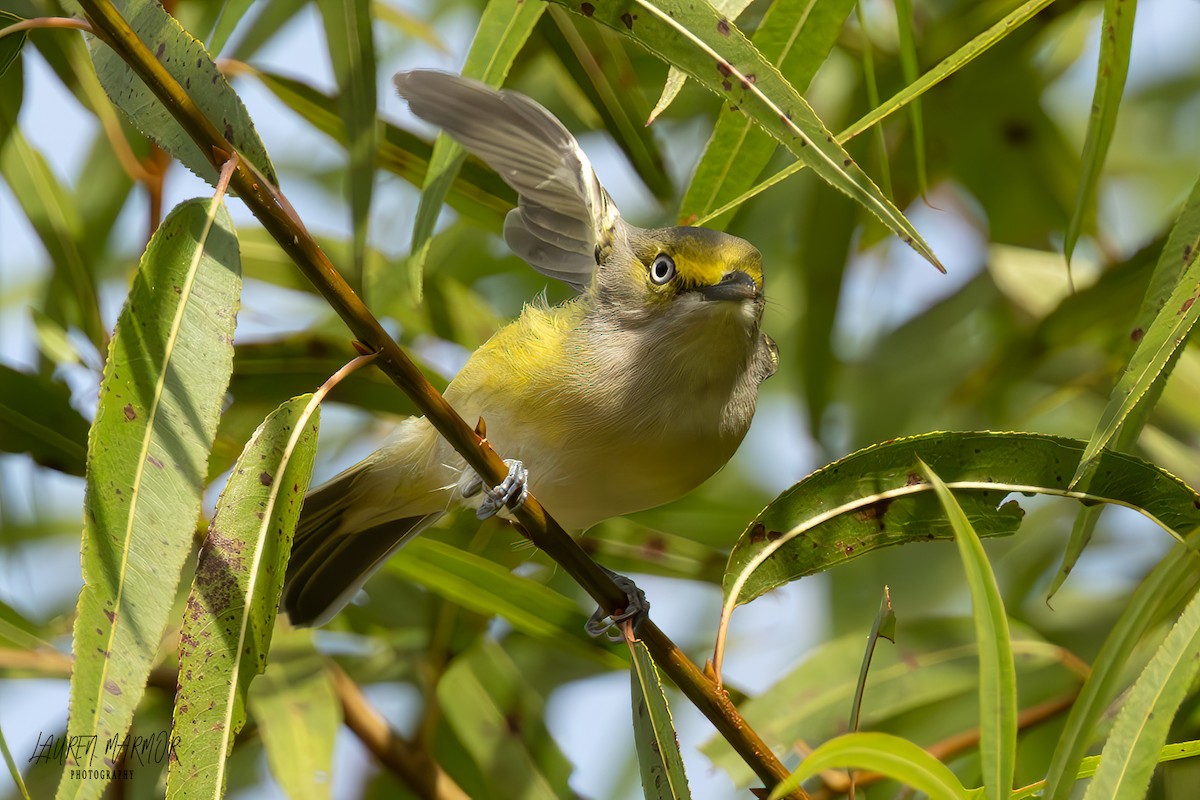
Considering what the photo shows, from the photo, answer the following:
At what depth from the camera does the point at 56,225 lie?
2.71m

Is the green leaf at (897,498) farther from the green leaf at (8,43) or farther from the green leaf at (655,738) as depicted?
the green leaf at (8,43)

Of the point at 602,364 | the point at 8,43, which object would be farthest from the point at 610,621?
the point at 8,43

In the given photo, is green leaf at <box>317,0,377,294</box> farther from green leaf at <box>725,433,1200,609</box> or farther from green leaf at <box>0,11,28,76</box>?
green leaf at <box>725,433,1200,609</box>

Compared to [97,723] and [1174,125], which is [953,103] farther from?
[97,723]

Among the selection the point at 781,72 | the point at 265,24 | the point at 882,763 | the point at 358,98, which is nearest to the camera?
the point at 882,763

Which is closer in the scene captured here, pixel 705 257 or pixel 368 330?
pixel 368 330

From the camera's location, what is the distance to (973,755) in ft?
8.82

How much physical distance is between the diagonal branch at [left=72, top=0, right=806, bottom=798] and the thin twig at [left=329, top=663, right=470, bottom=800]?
97 centimetres

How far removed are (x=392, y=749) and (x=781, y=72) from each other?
1584 millimetres

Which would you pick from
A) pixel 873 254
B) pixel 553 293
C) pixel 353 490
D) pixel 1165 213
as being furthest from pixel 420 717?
pixel 1165 213

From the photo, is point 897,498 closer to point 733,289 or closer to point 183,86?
point 733,289

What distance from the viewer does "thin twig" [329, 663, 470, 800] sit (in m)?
2.60

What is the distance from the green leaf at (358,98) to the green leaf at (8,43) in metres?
0.61

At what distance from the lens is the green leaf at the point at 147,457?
142 cm
